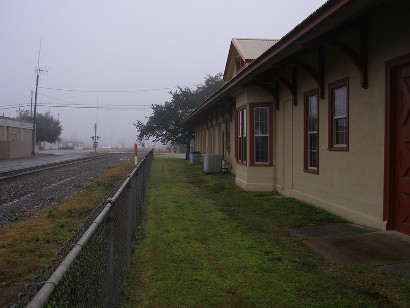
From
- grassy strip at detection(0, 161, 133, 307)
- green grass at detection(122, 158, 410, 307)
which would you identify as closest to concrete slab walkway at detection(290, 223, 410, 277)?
green grass at detection(122, 158, 410, 307)

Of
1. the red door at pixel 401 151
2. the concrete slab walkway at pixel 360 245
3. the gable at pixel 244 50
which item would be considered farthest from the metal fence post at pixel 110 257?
the gable at pixel 244 50

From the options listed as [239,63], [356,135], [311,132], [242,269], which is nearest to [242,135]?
[311,132]

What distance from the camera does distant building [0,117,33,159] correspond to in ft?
161

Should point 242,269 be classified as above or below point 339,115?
below

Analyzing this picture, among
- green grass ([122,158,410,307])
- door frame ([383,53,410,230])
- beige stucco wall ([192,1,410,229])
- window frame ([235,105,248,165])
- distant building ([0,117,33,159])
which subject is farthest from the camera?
distant building ([0,117,33,159])

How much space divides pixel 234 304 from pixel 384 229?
386 centimetres

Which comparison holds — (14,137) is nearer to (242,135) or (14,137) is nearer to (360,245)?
(242,135)

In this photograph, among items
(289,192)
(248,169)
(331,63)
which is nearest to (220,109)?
(248,169)

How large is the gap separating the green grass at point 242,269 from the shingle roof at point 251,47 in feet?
42.1

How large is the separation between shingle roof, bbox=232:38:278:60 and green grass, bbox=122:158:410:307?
42.1 feet

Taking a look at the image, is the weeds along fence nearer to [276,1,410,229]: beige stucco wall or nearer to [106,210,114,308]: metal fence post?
[106,210,114,308]: metal fence post

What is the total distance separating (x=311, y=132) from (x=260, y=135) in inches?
128

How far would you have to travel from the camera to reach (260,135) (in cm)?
1432

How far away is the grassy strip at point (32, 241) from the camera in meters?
5.85
